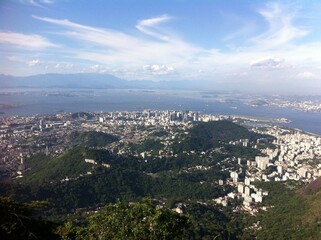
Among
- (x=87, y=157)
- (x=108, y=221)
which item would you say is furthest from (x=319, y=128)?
(x=108, y=221)

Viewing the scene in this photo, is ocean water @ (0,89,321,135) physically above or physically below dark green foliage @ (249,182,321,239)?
above

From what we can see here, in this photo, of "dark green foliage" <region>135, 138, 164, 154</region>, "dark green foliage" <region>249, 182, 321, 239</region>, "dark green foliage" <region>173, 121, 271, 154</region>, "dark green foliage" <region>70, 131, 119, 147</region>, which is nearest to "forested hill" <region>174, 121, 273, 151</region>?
"dark green foliage" <region>173, 121, 271, 154</region>

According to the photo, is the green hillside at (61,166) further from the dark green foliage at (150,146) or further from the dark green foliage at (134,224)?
the dark green foliage at (134,224)

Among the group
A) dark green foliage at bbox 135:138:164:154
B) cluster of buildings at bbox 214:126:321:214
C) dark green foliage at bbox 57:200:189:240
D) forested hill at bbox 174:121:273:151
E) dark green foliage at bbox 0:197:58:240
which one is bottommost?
cluster of buildings at bbox 214:126:321:214

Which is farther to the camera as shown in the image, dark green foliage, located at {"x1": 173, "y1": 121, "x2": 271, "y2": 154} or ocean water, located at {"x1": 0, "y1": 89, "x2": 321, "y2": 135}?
ocean water, located at {"x1": 0, "y1": 89, "x2": 321, "y2": 135}

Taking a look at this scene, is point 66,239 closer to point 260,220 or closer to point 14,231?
point 14,231

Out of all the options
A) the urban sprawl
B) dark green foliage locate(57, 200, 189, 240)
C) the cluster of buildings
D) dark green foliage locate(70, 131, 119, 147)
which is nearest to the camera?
dark green foliage locate(57, 200, 189, 240)

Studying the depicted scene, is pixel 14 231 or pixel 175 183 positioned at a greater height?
pixel 14 231

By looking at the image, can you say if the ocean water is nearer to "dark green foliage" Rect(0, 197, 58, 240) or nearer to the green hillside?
the green hillside
